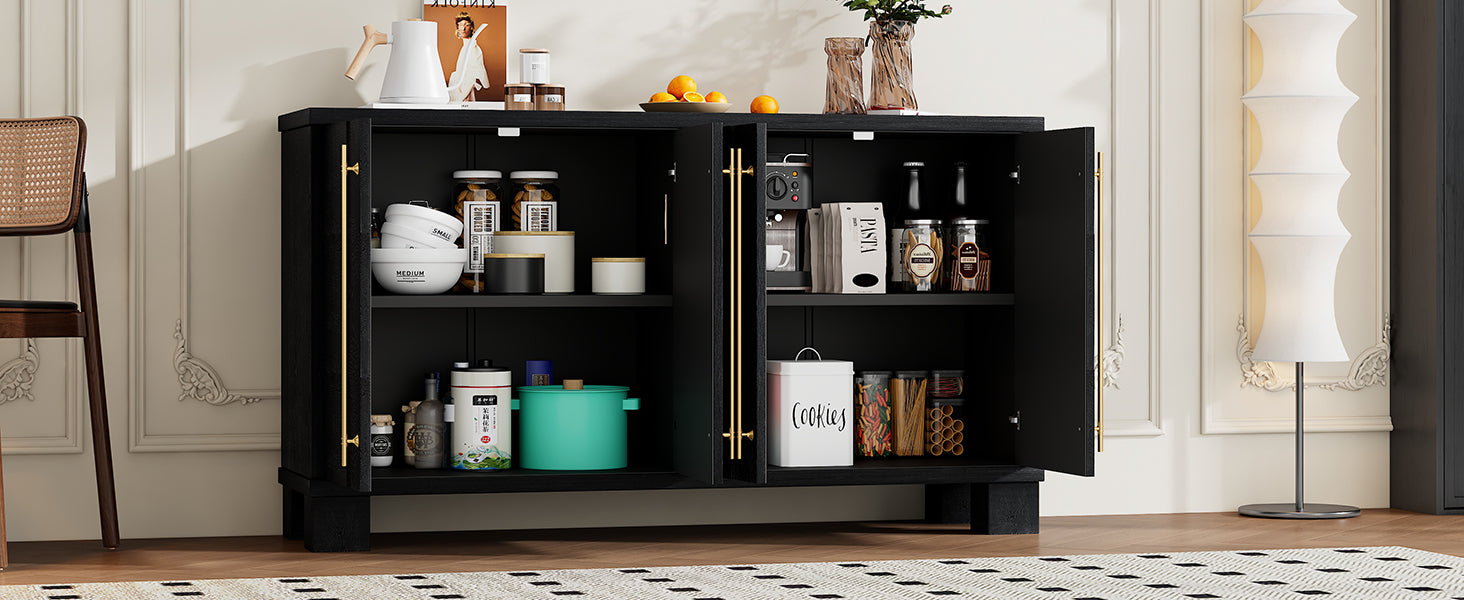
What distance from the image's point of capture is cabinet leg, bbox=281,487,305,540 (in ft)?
12.6

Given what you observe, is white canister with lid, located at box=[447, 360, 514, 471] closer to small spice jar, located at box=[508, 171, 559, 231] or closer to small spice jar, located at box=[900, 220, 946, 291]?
small spice jar, located at box=[508, 171, 559, 231]

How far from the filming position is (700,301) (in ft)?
11.8

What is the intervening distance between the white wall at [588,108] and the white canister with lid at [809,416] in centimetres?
43

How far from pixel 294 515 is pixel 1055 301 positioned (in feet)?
5.86

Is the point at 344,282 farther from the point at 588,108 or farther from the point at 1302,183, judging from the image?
the point at 1302,183

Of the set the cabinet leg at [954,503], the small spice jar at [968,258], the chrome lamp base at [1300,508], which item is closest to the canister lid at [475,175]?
the small spice jar at [968,258]

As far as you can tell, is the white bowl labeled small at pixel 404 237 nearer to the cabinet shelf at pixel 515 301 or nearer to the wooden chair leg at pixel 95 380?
the cabinet shelf at pixel 515 301

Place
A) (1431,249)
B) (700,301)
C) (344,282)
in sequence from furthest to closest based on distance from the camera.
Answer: (1431,249), (700,301), (344,282)

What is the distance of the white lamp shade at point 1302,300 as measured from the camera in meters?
4.27

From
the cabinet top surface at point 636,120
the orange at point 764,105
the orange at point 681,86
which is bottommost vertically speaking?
the cabinet top surface at point 636,120

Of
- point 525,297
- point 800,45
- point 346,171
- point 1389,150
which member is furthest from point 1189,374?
point 346,171

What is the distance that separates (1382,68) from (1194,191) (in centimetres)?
63

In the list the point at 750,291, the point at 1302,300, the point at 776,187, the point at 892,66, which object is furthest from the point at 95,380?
the point at 1302,300

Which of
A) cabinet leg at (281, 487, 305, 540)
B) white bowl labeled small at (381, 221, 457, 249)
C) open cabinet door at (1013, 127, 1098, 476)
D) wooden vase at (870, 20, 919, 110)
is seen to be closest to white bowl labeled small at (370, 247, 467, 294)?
white bowl labeled small at (381, 221, 457, 249)
